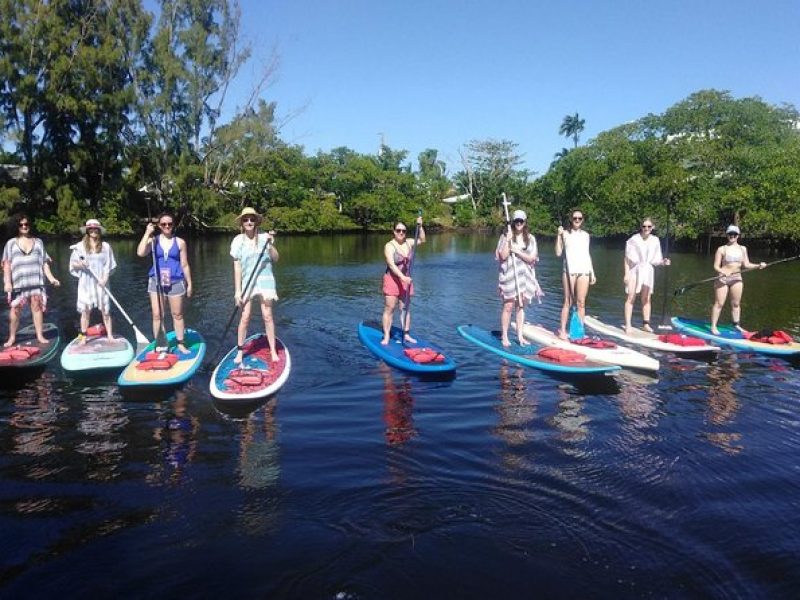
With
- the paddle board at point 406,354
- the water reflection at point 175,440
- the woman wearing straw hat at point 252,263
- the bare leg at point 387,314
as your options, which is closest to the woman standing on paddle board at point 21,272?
the woman wearing straw hat at point 252,263

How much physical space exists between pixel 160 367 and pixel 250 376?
4.39 feet

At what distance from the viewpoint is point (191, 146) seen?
4612 cm

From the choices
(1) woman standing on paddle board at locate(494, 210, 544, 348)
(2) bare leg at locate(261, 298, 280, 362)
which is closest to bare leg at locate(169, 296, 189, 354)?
(2) bare leg at locate(261, 298, 280, 362)

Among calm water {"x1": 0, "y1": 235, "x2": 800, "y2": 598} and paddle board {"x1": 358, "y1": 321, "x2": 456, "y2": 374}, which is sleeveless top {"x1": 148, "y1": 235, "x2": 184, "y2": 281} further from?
paddle board {"x1": 358, "y1": 321, "x2": 456, "y2": 374}

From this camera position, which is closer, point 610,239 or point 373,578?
point 373,578

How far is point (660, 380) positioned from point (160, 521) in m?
7.19

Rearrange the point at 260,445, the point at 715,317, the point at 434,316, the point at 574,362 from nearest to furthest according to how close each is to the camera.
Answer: the point at 260,445 → the point at 574,362 → the point at 715,317 → the point at 434,316

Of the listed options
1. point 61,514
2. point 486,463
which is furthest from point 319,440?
point 61,514

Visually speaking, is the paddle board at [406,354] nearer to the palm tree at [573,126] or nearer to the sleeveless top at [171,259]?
the sleeveless top at [171,259]

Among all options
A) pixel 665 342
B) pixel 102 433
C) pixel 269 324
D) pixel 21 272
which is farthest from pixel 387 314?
pixel 21 272

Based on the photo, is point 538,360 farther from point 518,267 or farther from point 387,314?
point 387,314

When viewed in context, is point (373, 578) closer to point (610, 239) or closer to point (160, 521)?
point (160, 521)

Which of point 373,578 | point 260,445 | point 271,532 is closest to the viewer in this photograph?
point 373,578

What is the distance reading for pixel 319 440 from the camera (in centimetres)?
648
